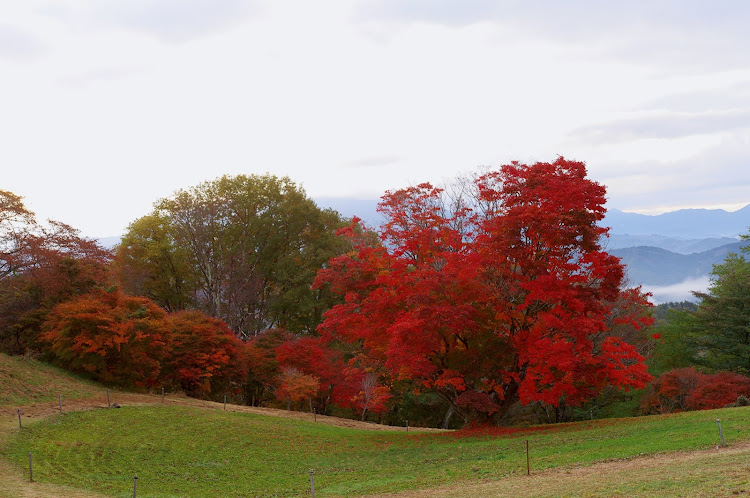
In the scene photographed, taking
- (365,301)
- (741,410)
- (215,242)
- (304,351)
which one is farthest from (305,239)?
(741,410)

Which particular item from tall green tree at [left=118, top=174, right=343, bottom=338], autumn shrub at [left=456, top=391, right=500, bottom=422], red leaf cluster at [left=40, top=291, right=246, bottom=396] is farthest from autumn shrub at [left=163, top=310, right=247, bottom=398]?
autumn shrub at [left=456, top=391, right=500, bottom=422]

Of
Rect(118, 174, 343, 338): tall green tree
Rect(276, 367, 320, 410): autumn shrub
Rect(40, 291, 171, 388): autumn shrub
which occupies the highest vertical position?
Rect(118, 174, 343, 338): tall green tree

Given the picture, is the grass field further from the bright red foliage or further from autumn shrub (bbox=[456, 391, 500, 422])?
the bright red foliage

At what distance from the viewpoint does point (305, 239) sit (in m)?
45.8

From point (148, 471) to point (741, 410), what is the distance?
20.8 metres

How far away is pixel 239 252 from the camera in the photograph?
1766 inches

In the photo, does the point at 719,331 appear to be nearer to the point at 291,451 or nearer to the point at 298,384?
the point at 298,384

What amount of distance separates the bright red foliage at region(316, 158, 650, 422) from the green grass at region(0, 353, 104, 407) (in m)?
13.6

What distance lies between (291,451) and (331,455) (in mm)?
1679

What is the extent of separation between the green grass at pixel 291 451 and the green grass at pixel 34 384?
10.2 feet

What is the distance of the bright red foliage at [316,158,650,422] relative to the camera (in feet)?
63.8

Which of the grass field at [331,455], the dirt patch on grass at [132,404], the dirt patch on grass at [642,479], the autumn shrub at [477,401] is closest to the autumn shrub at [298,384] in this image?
the dirt patch on grass at [132,404]

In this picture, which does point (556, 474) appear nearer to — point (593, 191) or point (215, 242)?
point (593, 191)

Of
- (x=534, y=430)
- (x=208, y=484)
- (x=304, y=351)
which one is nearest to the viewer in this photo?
(x=208, y=484)
